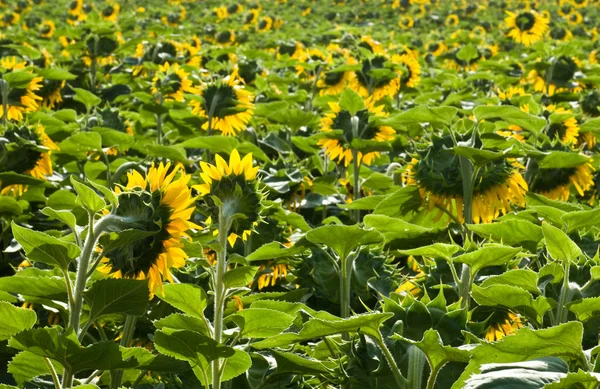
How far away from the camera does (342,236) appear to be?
189cm

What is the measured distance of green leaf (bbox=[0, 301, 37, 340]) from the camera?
1490 millimetres

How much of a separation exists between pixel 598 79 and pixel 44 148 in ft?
10.9

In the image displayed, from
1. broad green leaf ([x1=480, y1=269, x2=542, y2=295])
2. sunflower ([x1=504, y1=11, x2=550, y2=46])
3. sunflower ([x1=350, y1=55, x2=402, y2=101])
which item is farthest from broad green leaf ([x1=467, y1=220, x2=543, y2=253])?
sunflower ([x1=504, y1=11, x2=550, y2=46])

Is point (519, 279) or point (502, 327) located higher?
point (519, 279)

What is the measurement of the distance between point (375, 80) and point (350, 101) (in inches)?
66.3

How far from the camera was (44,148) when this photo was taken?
2.90 meters

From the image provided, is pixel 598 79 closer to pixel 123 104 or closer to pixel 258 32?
pixel 123 104

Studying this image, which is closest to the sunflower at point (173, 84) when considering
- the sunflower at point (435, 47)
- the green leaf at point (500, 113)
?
the green leaf at point (500, 113)

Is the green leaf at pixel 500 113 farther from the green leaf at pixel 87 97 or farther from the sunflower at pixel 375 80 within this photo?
the green leaf at pixel 87 97

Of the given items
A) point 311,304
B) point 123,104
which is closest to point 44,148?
point 311,304

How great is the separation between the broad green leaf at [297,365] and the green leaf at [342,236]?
1.20 feet

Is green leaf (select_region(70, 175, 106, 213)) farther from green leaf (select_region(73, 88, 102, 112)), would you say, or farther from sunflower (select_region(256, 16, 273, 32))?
sunflower (select_region(256, 16, 273, 32))

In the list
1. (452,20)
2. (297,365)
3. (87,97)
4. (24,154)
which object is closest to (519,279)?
(297,365)

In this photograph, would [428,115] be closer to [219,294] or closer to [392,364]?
[219,294]
